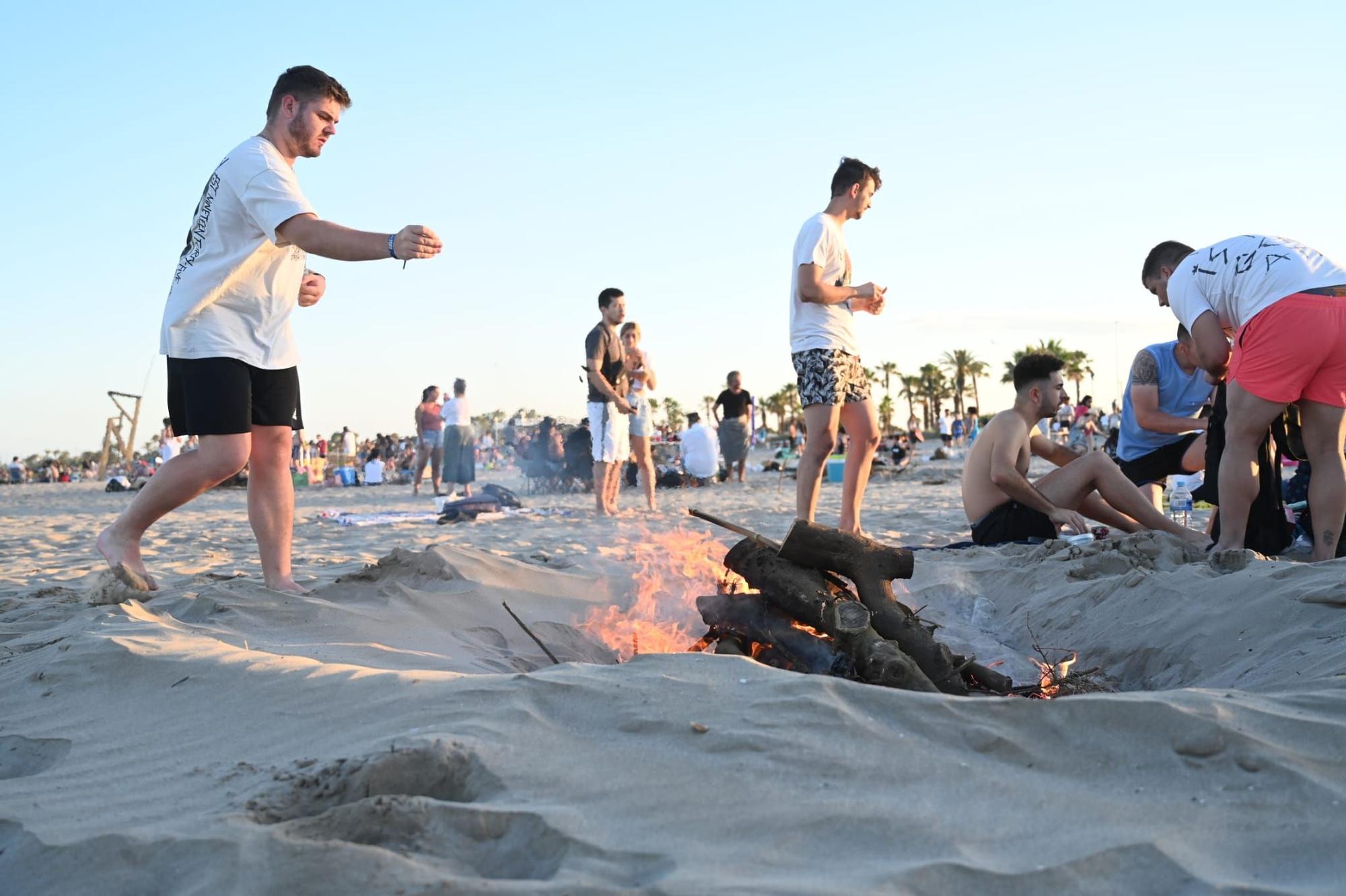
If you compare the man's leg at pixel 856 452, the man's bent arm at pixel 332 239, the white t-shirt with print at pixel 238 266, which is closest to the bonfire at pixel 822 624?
the man's bent arm at pixel 332 239

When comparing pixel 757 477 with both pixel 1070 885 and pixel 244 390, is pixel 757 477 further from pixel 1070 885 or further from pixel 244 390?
pixel 1070 885

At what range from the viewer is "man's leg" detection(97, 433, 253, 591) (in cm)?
354

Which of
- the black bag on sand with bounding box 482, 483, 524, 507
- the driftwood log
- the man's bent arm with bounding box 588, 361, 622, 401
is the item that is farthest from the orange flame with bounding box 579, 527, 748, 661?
the black bag on sand with bounding box 482, 483, 524, 507

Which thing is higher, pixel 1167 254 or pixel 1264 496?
pixel 1167 254

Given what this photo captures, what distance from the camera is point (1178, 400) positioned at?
5617 mm

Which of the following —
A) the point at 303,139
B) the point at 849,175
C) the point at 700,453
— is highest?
the point at 849,175

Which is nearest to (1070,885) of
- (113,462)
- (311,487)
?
(311,487)

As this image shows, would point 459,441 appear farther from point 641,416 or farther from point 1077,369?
point 1077,369

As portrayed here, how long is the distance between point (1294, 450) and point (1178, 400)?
53.9 inches

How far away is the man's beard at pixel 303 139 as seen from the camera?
373cm

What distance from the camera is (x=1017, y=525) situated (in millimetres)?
5242

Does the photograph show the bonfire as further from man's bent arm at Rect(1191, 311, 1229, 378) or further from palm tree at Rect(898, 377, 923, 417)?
palm tree at Rect(898, 377, 923, 417)

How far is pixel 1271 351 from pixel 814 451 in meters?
2.17

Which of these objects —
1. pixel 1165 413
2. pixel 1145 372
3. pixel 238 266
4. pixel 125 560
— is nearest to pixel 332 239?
pixel 238 266
